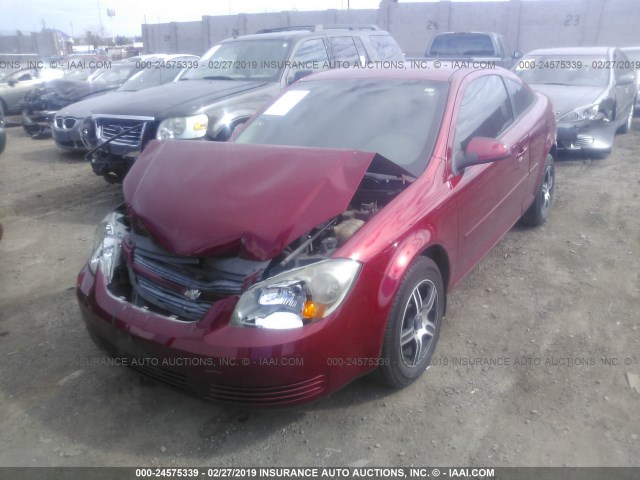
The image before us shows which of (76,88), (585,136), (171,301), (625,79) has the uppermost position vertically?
(625,79)

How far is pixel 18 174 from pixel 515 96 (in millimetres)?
7208

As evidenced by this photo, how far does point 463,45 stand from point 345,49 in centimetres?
656

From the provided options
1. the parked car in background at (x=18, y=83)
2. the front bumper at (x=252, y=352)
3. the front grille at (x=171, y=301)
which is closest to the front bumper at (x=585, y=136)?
the front bumper at (x=252, y=352)

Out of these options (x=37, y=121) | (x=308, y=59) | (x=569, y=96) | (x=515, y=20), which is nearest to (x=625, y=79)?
(x=569, y=96)

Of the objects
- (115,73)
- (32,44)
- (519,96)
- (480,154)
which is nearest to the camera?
(480,154)

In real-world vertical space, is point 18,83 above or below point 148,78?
below

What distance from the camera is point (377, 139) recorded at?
11.4 ft

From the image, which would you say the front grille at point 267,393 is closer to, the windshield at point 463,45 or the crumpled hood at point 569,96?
the crumpled hood at point 569,96

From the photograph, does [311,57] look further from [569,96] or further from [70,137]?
[70,137]

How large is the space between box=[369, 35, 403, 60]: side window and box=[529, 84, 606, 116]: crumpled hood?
2.34 m

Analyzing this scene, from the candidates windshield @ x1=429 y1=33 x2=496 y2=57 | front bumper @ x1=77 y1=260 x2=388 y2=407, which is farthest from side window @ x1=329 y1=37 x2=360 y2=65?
windshield @ x1=429 y1=33 x2=496 y2=57

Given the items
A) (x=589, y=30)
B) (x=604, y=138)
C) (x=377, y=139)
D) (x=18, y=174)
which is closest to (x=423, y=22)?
(x=589, y=30)

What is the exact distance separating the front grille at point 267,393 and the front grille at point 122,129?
4.15 metres

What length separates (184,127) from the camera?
228 inches
